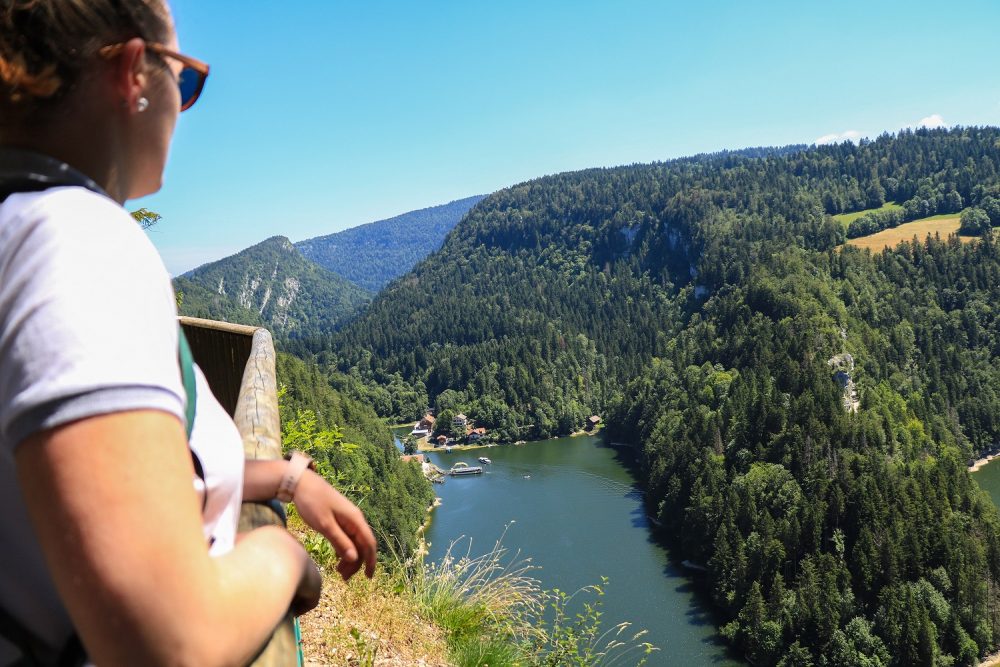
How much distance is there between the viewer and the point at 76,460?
535mm

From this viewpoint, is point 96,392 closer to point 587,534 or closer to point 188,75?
point 188,75

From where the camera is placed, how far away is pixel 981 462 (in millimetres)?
61750

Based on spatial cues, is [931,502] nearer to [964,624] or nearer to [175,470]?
[964,624]

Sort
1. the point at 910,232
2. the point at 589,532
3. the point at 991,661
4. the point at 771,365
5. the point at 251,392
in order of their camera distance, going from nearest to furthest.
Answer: the point at 251,392 → the point at 991,661 → the point at 589,532 → the point at 771,365 → the point at 910,232

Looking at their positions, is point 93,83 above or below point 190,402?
above

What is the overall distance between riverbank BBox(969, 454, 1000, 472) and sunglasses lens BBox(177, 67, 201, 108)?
7246 cm

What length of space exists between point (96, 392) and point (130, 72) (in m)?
0.39

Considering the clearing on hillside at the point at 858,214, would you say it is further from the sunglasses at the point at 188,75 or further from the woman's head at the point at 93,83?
the woman's head at the point at 93,83

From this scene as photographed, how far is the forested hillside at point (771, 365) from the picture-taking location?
116 ft

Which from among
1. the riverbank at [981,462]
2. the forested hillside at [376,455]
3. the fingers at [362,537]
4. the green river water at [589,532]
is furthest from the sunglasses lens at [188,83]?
→ the riverbank at [981,462]

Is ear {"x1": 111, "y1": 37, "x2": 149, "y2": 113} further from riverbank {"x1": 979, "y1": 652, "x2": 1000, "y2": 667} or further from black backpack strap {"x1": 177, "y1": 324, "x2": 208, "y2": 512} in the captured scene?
riverbank {"x1": 979, "y1": 652, "x2": 1000, "y2": 667}

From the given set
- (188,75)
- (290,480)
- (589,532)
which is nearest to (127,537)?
(188,75)

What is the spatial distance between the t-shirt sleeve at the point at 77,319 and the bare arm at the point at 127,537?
21mm

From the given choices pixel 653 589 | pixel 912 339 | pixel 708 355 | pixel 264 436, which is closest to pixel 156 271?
pixel 264 436
